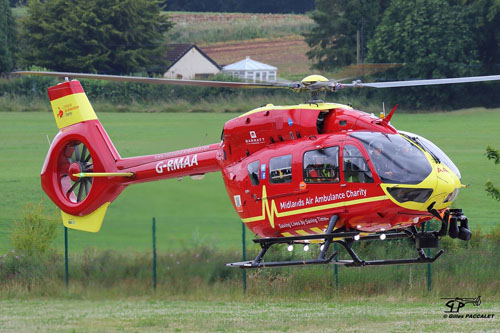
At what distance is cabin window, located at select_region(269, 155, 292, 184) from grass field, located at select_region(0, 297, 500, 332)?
3282 mm

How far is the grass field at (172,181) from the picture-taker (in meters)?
26.2

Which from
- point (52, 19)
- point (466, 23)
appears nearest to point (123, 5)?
point (52, 19)

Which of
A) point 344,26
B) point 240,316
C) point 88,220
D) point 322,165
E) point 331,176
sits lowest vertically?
point 240,316

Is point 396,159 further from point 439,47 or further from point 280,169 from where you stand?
point 439,47

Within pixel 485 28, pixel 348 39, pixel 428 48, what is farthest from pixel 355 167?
pixel 348 39

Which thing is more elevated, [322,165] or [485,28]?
[322,165]

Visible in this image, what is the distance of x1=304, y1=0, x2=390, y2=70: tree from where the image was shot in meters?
61.2

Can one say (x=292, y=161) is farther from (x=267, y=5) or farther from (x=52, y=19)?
(x=267, y=5)

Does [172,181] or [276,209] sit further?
[172,181]

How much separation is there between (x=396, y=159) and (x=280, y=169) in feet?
6.91

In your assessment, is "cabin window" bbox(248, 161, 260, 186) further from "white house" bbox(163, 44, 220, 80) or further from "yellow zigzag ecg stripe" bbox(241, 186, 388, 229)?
"white house" bbox(163, 44, 220, 80)

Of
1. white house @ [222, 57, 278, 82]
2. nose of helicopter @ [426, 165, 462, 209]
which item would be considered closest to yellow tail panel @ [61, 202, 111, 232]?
nose of helicopter @ [426, 165, 462, 209]

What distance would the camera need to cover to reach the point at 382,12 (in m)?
62.5

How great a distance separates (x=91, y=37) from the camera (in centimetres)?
6238
